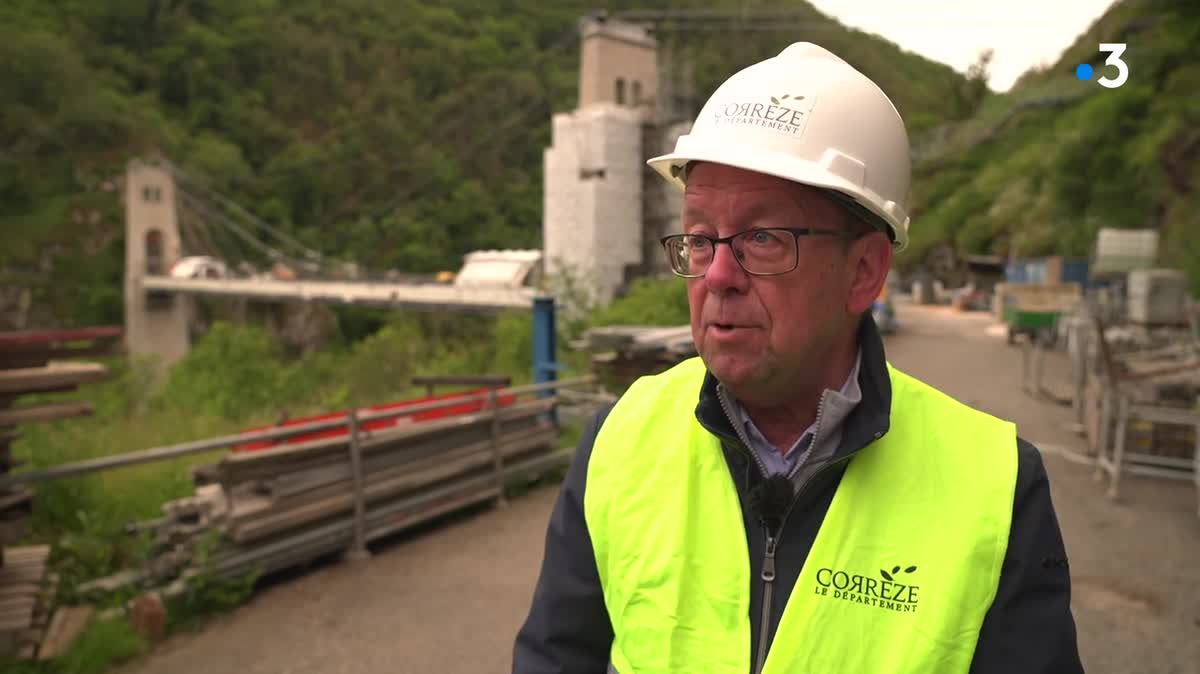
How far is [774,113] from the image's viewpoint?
1.52 meters

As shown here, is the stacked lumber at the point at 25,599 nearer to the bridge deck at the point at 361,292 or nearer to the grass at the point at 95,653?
the grass at the point at 95,653

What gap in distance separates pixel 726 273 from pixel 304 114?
77.3 meters

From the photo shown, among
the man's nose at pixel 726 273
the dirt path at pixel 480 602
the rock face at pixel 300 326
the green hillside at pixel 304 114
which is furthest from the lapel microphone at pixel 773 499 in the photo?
the rock face at pixel 300 326

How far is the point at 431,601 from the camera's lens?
473 cm

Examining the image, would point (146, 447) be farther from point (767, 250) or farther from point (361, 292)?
point (361, 292)

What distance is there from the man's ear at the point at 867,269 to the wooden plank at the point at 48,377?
428 cm

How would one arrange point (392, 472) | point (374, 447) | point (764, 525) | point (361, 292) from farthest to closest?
point (361, 292) → point (392, 472) → point (374, 447) → point (764, 525)

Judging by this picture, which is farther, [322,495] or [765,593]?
[322,495]

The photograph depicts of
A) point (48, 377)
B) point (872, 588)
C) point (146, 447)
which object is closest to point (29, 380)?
point (48, 377)

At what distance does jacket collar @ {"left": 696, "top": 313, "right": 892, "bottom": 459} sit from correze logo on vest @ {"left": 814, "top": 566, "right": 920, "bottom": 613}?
0.21 m

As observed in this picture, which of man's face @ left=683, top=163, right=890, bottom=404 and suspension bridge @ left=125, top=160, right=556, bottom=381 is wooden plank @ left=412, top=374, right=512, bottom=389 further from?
suspension bridge @ left=125, top=160, right=556, bottom=381

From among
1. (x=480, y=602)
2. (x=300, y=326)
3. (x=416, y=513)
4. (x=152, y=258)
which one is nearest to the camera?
(x=480, y=602)

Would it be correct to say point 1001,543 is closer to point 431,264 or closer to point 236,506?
point 236,506

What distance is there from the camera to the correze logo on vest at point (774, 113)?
1.49m
